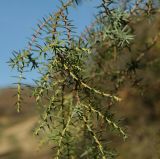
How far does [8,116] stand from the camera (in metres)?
12.1

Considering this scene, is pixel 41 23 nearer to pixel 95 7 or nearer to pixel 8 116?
pixel 95 7

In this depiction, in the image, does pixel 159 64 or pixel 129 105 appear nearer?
pixel 159 64

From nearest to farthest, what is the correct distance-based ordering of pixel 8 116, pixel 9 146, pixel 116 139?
pixel 116 139, pixel 9 146, pixel 8 116

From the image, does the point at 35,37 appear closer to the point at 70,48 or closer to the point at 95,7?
the point at 70,48

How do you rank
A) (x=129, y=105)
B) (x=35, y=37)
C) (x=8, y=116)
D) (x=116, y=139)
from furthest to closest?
(x=8, y=116) → (x=129, y=105) → (x=116, y=139) → (x=35, y=37)

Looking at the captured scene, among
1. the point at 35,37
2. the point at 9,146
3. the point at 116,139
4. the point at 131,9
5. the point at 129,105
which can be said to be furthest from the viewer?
the point at 9,146

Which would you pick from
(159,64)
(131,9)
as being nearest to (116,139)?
(159,64)

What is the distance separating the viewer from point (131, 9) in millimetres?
1413

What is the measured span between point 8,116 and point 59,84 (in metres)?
11.2

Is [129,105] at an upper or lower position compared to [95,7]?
lower

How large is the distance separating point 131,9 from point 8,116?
35.8ft

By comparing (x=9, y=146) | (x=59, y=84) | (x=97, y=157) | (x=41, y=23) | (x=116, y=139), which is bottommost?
(x=9, y=146)

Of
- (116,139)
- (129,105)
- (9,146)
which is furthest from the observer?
(9,146)

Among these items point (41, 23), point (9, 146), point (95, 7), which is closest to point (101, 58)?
point (95, 7)
